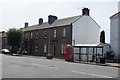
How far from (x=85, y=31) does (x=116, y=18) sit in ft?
35.6

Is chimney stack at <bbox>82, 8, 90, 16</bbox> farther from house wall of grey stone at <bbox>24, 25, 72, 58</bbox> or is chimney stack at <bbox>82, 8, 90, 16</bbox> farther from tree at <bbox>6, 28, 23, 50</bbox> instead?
tree at <bbox>6, 28, 23, 50</bbox>

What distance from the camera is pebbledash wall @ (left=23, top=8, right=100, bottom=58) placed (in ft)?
174

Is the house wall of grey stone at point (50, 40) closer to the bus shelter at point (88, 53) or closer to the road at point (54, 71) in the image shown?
the bus shelter at point (88, 53)

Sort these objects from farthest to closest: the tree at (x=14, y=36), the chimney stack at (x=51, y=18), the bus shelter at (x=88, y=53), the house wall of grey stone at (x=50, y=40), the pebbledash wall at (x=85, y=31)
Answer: the tree at (x=14, y=36) → the chimney stack at (x=51, y=18) → the house wall of grey stone at (x=50, y=40) → the pebbledash wall at (x=85, y=31) → the bus shelter at (x=88, y=53)

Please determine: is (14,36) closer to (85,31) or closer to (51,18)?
(51,18)

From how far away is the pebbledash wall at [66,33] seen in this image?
52906mm

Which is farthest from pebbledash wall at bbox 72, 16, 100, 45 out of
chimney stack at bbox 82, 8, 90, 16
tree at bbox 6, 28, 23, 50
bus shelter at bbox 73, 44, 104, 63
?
tree at bbox 6, 28, 23, 50

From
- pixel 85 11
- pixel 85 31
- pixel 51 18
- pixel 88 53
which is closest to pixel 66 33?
pixel 85 31

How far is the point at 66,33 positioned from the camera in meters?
53.8

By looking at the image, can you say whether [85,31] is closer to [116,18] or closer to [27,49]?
[116,18]

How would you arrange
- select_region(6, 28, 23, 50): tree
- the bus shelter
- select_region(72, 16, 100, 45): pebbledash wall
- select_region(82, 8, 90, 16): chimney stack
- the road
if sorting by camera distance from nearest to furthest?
the road → the bus shelter → select_region(72, 16, 100, 45): pebbledash wall → select_region(82, 8, 90, 16): chimney stack → select_region(6, 28, 23, 50): tree

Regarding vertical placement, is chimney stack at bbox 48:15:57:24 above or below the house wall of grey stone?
above

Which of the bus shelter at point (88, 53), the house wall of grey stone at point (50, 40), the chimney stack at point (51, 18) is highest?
the chimney stack at point (51, 18)

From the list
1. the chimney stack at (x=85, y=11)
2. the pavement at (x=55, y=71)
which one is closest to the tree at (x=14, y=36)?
the chimney stack at (x=85, y=11)
